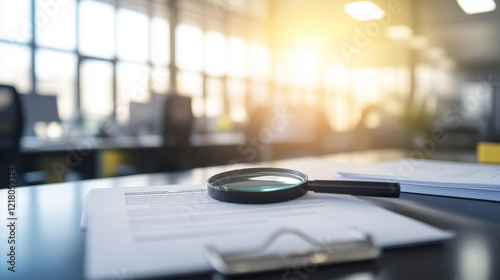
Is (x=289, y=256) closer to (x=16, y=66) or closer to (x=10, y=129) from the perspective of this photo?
(x=10, y=129)

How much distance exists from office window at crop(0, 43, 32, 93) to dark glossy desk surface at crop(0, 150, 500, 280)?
13.3ft

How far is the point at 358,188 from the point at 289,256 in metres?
0.22

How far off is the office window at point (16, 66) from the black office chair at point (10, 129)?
1.76 m

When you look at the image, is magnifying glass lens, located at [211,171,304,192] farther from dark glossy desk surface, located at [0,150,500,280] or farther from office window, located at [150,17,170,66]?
office window, located at [150,17,170,66]

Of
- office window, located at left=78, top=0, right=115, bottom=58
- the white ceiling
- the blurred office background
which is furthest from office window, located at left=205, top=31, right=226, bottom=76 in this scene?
the white ceiling

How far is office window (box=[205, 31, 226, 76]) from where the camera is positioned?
6.03 meters

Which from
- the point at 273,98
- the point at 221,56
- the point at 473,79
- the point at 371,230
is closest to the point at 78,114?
the point at 221,56

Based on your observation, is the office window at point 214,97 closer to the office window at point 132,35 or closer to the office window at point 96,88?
the office window at point 132,35

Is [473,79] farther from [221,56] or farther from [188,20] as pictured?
[188,20]

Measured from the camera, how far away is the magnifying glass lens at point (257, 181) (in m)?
0.44

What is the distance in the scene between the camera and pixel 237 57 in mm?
6586

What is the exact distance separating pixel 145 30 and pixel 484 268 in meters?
5.44

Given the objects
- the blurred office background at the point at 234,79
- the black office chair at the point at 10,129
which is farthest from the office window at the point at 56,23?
the black office chair at the point at 10,129

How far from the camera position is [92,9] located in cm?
449
